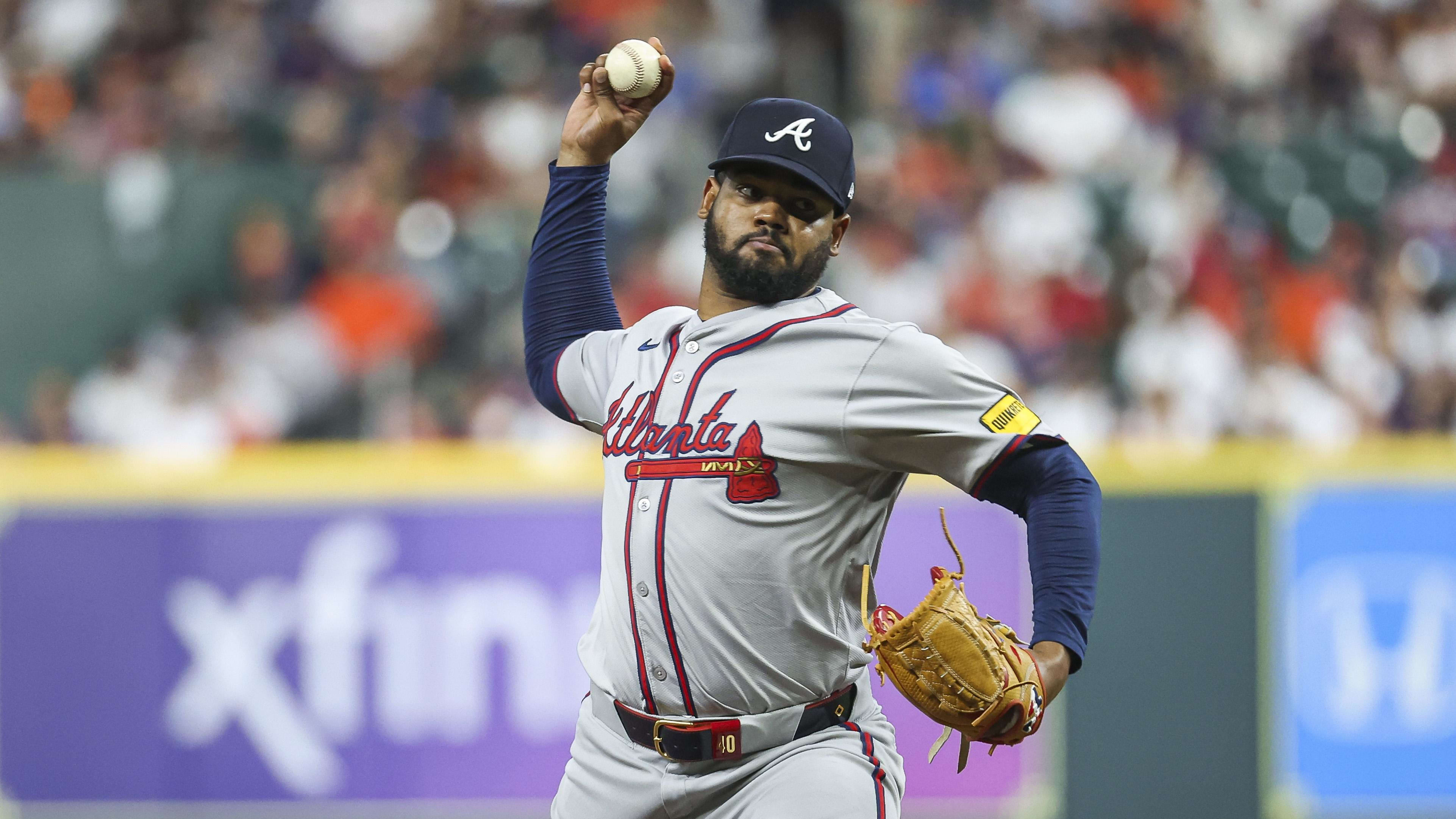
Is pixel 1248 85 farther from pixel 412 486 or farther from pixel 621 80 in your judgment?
pixel 621 80

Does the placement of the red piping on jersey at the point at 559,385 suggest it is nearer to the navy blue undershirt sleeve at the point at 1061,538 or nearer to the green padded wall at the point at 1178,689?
the navy blue undershirt sleeve at the point at 1061,538

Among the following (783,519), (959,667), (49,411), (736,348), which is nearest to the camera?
(959,667)

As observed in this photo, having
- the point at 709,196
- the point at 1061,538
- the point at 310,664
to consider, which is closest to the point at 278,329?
the point at 310,664

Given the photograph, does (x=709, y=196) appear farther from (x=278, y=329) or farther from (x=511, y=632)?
(x=278, y=329)

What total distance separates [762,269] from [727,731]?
83 cm

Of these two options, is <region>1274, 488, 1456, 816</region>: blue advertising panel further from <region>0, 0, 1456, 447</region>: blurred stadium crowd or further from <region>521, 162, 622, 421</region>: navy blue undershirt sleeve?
<region>521, 162, 622, 421</region>: navy blue undershirt sleeve

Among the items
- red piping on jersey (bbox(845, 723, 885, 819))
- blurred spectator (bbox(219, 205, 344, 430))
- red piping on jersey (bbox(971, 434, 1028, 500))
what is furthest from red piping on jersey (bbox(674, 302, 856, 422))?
blurred spectator (bbox(219, 205, 344, 430))

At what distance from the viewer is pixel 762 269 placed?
9.23 feet

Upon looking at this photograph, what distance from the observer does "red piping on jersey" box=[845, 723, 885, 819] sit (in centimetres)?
269

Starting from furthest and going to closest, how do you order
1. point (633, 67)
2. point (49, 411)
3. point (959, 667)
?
point (49, 411) < point (633, 67) < point (959, 667)

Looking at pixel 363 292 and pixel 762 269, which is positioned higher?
pixel 363 292

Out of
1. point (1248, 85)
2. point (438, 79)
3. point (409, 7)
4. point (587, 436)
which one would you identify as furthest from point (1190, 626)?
point (409, 7)

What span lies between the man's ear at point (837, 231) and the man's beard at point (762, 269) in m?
0.02

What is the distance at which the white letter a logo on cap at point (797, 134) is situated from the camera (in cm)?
275
